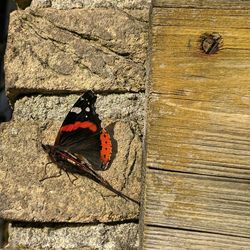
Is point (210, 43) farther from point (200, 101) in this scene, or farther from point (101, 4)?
point (101, 4)

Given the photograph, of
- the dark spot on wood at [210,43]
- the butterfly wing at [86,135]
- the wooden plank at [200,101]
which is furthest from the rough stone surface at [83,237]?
the dark spot on wood at [210,43]

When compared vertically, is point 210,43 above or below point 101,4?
below

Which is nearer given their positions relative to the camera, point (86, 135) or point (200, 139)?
point (200, 139)

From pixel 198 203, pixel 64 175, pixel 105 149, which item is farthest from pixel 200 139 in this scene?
pixel 64 175

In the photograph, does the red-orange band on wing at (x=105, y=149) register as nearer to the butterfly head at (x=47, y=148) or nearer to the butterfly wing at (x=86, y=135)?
the butterfly wing at (x=86, y=135)

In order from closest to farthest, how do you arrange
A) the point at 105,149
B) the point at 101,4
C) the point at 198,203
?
the point at 198,203
the point at 105,149
the point at 101,4

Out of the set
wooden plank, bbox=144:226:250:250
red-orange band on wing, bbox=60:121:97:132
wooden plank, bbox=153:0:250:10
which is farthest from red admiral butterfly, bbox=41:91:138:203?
wooden plank, bbox=153:0:250:10

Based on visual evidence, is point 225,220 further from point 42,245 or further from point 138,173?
point 42,245
